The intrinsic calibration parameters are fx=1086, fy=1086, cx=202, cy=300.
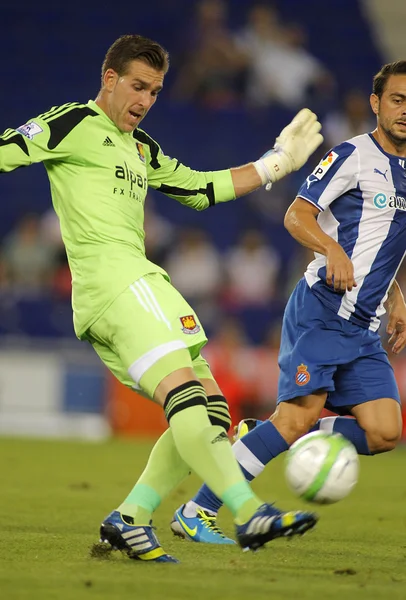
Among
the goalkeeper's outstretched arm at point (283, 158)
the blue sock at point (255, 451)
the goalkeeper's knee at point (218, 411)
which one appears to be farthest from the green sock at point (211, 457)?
the goalkeeper's outstretched arm at point (283, 158)

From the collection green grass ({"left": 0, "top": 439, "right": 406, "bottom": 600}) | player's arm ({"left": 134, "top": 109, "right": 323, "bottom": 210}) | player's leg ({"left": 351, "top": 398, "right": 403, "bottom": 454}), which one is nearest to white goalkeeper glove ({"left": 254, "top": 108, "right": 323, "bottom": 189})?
player's arm ({"left": 134, "top": 109, "right": 323, "bottom": 210})

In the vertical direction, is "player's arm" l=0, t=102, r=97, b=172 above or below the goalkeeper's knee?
above

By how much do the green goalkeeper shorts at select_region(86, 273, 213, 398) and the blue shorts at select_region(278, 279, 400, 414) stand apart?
86 centimetres

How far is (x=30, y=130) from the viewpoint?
448 centimetres

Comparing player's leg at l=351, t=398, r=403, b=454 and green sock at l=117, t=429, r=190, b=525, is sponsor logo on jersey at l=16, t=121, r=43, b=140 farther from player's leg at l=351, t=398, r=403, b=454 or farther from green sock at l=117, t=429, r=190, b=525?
player's leg at l=351, t=398, r=403, b=454

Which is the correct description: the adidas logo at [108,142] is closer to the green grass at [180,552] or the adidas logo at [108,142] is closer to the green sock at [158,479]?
the green sock at [158,479]

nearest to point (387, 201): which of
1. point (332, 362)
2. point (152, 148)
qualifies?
point (332, 362)

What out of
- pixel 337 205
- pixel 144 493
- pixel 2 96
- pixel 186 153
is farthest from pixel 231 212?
pixel 144 493

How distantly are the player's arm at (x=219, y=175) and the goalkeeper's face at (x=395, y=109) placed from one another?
1.38 ft

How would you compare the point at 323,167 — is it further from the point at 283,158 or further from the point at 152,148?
the point at 152,148

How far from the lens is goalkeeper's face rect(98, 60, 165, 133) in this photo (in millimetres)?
4633

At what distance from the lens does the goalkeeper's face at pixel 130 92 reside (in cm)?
463

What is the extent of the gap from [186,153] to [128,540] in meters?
11.7

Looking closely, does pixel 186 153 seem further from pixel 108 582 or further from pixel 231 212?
pixel 108 582
